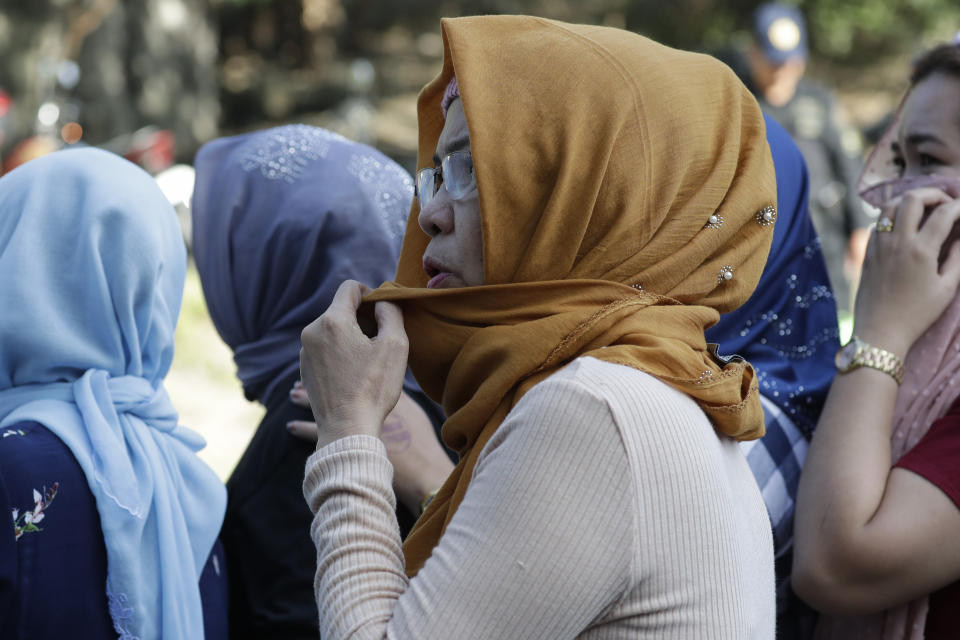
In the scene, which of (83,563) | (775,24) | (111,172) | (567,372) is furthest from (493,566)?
(775,24)

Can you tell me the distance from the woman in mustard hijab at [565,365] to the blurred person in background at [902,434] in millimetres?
323

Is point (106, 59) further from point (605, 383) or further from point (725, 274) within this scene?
point (605, 383)

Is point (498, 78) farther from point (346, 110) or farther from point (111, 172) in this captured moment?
point (346, 110)

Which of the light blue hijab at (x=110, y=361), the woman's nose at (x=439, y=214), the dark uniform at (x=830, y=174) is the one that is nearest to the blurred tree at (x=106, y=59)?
the dark uniform at (x=830, y=174)

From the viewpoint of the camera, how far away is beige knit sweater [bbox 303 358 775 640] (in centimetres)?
116

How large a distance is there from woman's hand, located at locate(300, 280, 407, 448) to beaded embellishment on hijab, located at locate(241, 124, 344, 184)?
89cm

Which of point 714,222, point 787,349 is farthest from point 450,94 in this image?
point 787,349

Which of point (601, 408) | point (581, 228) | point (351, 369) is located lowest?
point (351, 369)

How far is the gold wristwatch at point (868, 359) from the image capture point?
1.77 m

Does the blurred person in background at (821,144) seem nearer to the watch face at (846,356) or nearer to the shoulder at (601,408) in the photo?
the watch face at (846,356)

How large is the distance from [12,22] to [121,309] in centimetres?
880

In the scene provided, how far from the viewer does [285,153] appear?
2328mm

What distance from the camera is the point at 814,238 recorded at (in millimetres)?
2115

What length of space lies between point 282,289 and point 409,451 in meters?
0.48
